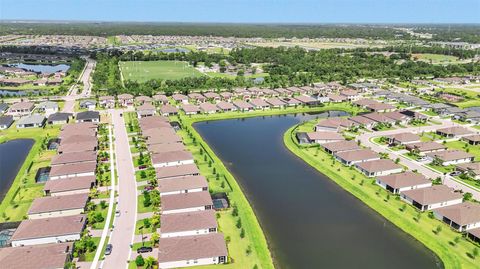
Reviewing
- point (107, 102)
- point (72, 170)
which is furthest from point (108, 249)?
point (107, 102)

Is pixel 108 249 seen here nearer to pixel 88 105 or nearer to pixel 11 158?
pixel 11 158

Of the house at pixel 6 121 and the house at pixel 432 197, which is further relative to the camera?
the house at pixel 6 121

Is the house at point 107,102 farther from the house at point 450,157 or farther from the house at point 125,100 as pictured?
the house at point 450,157

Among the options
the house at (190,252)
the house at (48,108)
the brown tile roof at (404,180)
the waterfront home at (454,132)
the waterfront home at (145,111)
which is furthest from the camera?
the house at (48,108)

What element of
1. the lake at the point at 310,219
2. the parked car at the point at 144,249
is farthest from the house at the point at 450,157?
the parked car at the point at 144,249

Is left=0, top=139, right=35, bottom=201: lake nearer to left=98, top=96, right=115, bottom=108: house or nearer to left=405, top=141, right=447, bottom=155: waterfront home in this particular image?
left=98, top=96, right=115, bottom=108: house

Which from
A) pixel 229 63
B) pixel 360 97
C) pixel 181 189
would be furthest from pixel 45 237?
pixel 229 63

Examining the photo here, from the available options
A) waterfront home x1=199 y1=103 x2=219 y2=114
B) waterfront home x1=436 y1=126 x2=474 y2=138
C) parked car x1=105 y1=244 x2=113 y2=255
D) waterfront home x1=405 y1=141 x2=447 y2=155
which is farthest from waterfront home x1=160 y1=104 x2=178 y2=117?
waterfront home x1=436 y1=126 x2=474 y2=138
